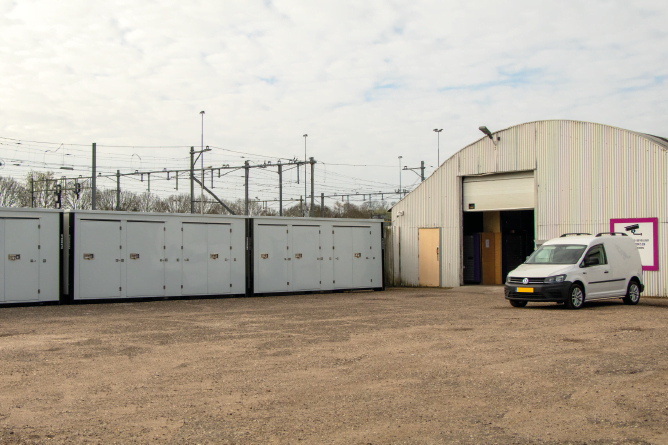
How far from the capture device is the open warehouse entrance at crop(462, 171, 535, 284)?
22.5 metres

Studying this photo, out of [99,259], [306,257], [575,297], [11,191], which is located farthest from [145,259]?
[11,191]

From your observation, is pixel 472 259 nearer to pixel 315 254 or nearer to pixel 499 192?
pixel 499 192

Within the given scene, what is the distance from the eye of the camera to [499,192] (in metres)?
22.2

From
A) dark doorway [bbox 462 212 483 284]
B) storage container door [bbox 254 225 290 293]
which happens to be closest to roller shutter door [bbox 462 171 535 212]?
dark doorway [bbox 462 212 483 284]

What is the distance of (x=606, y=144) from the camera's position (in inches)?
762

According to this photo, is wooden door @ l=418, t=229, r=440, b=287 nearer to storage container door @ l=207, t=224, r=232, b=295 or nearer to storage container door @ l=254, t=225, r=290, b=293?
storage container door @ l=254, t=225, r=290, b=293

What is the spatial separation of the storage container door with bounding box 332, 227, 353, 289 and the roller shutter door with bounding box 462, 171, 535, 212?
485 cm

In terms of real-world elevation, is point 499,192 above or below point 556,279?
above

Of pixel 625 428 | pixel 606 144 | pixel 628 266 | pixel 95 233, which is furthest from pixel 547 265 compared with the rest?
pixel 95 233

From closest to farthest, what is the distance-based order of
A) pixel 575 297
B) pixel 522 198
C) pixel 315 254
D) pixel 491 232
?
pixel 575 297
pixel 315 254
pixel 522 198
pixel 491 232

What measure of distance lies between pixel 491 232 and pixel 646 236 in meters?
7.08

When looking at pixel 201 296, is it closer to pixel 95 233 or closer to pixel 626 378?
pixel 95 233

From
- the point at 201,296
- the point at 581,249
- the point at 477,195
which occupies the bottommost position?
the point at 201,296

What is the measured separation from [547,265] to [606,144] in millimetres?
6756
